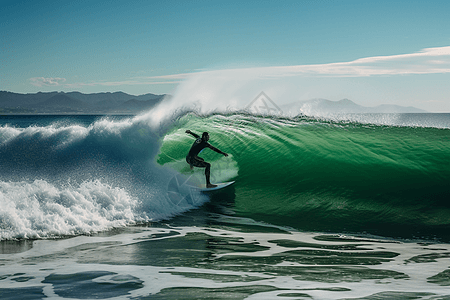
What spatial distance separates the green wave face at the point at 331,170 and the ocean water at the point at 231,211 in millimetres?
49

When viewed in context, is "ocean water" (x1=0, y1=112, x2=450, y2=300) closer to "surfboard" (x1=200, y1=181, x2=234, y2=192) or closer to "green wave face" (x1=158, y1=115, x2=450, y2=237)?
"green wave face" (x1=158, y1=115, x2=450, y2=237)

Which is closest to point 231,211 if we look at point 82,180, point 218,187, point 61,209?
point 218,187

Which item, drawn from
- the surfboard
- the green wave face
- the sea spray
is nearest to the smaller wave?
the sea spray

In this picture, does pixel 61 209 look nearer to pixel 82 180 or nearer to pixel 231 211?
pixel 82 180

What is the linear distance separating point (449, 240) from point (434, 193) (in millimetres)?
2703

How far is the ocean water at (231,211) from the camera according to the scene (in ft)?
14.3

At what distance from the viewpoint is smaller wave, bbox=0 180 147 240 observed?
6.59m

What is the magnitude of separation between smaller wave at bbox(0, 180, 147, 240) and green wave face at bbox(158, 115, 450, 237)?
2.73 meters

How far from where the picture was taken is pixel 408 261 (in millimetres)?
5242

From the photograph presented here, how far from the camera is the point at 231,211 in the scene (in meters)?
8.59

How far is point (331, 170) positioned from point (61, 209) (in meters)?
7.01

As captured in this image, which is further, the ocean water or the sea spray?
the sea spray

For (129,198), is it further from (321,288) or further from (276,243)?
(321,288)

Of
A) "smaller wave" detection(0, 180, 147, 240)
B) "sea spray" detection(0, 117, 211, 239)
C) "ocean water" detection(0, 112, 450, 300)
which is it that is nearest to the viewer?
"ocean water" detection(0, 112, 450, 300)
